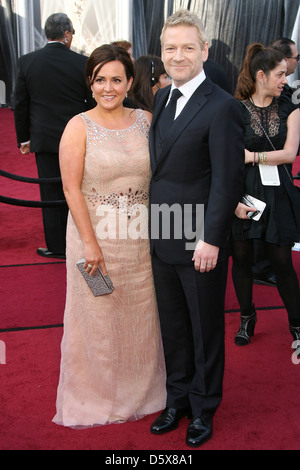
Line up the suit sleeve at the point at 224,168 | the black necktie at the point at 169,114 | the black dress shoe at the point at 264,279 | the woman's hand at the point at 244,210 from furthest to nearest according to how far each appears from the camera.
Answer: the black dress shoe at the point at 264,279 < the woman's hand at the point at 244,210 < the black necktie at the point at 169,114 < the suit sleeve at the point at 224,168

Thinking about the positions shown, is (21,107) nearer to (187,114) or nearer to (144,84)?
(144,84)

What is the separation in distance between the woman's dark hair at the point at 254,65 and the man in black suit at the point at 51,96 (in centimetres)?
171

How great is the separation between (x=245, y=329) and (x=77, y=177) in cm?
136

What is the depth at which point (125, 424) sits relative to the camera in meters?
2.30

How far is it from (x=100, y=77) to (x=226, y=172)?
1.93 ft

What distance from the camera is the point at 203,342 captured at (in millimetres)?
2150

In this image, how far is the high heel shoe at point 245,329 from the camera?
2.97 meters

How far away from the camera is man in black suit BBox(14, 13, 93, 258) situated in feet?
13.9

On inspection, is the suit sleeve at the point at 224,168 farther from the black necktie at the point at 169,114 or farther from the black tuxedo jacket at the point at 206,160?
the black necktie at the point at 169,114

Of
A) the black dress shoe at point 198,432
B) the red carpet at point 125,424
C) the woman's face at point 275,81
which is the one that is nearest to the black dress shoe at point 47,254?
the red carpet at point 125,424

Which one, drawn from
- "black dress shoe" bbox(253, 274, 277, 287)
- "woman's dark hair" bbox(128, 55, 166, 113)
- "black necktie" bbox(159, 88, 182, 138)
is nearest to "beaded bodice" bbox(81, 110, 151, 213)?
"black necktie" bbox(159, 88, 182, 138)

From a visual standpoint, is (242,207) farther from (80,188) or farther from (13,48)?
(13,48)

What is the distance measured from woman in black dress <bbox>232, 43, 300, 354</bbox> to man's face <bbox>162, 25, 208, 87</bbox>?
0.91 m

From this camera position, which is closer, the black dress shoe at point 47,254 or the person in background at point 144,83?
the person in background at point 144,83
